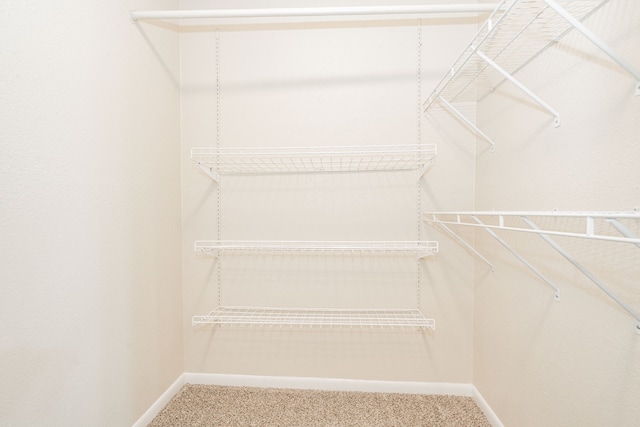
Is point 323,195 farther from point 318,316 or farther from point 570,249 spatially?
point 570,249

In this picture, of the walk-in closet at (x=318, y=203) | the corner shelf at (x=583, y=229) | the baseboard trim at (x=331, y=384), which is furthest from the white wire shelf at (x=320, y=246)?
the baseboard trim at (x=331, y=384)

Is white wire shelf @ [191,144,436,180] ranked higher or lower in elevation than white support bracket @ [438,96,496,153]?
lower

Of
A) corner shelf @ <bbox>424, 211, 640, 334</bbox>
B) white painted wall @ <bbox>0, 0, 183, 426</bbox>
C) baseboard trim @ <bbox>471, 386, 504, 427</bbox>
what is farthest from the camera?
baseboard trim @ <bbox>471, 386, 504, 427</bbox>

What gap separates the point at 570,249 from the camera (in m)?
0.99

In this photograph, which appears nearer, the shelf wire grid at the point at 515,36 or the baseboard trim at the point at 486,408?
the shelf wire grid at the point at 515,36

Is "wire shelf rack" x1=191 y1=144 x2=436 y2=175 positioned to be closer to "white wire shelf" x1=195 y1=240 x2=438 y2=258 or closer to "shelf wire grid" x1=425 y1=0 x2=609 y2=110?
"shelf wire grid" x1=425 y1=0 x2=609 y2=110

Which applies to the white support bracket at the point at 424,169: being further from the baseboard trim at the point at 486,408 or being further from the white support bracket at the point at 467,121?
the baseboard trim at the point at 486,408

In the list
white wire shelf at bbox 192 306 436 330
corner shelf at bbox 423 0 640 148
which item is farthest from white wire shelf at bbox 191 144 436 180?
white wire shelf at bbox 192 306 436 330

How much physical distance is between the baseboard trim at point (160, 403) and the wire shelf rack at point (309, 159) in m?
1.25

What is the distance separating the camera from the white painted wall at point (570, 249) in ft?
2.64

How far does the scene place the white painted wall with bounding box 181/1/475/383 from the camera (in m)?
1.73

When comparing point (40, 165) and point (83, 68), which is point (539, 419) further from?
point (83, 68)

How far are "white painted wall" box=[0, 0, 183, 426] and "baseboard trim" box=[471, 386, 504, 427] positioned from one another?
1.72 metres

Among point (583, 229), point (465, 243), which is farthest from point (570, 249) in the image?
point (465, 243)
